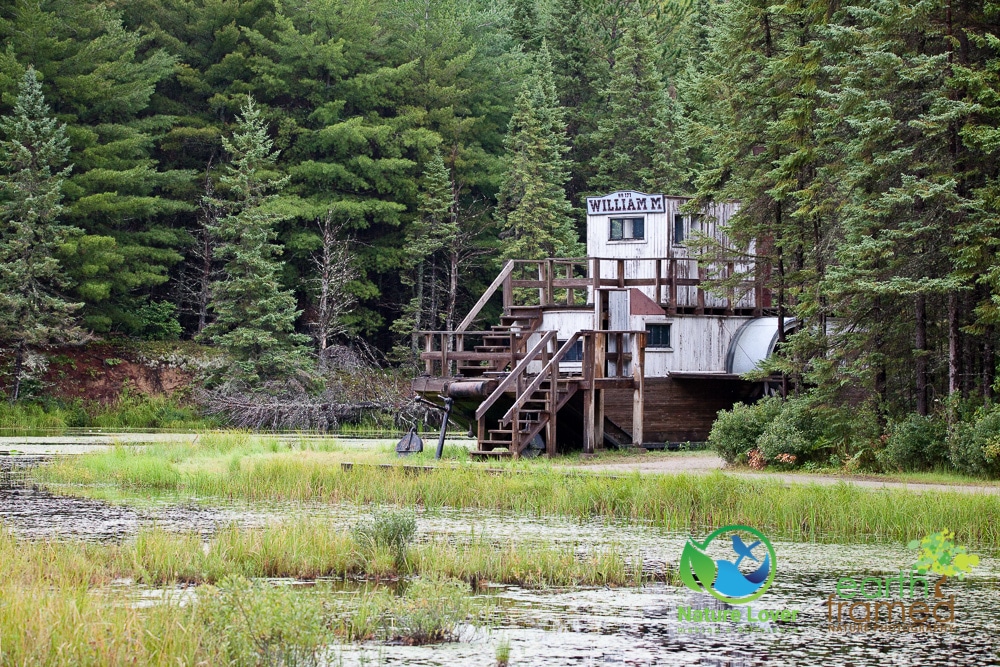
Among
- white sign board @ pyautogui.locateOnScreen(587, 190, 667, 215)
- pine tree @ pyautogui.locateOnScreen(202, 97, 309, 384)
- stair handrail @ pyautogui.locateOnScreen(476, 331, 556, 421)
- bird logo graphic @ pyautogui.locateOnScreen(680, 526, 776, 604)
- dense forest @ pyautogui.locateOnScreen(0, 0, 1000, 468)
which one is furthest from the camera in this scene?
pine tree @ pyautogui.locateOnScreen(202, 97, 309, 384)

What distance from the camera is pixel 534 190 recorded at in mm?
48688

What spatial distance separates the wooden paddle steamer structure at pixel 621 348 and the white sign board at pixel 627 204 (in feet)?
0.08

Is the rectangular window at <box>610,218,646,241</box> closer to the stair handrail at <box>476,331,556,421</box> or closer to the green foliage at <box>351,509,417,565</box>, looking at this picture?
the stair handrail at <box>476,331,556,421</box>

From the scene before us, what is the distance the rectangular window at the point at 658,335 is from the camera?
30438 millimetres

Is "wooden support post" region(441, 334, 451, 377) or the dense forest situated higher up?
the dense forest

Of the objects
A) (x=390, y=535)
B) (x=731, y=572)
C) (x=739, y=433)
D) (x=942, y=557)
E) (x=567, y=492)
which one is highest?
(x=739, y=433)

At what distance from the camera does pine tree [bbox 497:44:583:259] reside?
48406mm

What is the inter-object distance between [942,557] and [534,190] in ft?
116

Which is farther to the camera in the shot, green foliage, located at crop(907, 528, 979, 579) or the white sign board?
the white sign board

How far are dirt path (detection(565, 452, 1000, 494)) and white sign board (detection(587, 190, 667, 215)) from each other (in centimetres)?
686

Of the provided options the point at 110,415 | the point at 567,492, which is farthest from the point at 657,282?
the point at 110,415

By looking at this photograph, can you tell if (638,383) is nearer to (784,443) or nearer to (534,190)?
(784,443)

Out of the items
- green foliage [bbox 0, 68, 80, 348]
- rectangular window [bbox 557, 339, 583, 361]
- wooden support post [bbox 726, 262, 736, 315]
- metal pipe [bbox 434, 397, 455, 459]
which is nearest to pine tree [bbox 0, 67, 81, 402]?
green foliage [bbox 0, 68, 80, 348]

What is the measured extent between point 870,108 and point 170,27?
117 ft
